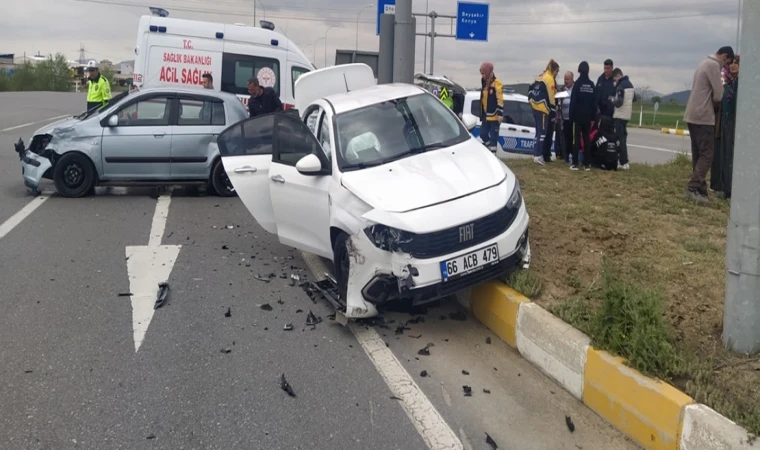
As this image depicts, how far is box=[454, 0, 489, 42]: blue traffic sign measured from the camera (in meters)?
24.3

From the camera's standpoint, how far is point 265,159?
7266mm

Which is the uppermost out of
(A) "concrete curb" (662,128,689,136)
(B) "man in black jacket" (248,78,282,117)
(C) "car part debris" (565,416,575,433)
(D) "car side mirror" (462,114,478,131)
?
(B) "man in black jacket" (248,78,282,117)

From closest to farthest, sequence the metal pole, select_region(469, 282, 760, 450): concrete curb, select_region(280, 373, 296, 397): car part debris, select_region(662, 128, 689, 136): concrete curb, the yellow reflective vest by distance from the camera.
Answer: select_region(469, 282, 760, 450): concrete curb < the metal pole < select_region(280, 373, 296, 397): car part debris < the yellow reflective vest < select_region(662, 128, 689, 136): concrete curb

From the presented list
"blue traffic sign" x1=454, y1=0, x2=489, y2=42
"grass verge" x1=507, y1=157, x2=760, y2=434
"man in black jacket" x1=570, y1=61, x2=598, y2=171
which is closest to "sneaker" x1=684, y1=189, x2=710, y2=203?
"grass verge" x1=507, y1=157, x2=760, y2=434

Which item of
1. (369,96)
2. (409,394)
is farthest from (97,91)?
(409,394)

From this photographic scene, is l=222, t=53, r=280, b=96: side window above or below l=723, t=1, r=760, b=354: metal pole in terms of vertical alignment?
above

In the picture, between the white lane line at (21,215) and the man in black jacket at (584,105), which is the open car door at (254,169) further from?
the man in black jacket at (584,105)

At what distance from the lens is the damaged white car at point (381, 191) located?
5.36 m

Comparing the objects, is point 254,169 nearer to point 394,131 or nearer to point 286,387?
point 394,131

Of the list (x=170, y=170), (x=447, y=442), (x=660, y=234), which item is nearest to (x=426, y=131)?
(x=660, y=234)

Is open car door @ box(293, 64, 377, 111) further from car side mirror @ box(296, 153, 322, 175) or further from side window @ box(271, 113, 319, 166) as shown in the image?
car side mirror @ box(296, 153, 322, 175)

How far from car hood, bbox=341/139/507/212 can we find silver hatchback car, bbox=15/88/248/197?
6.01m

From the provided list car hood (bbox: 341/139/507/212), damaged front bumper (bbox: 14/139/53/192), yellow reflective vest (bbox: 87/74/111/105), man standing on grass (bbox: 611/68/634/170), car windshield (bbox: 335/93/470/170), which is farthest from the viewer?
yellow reflective vest (bbox: 87/74/111/105)

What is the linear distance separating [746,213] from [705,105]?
16.1 ft
